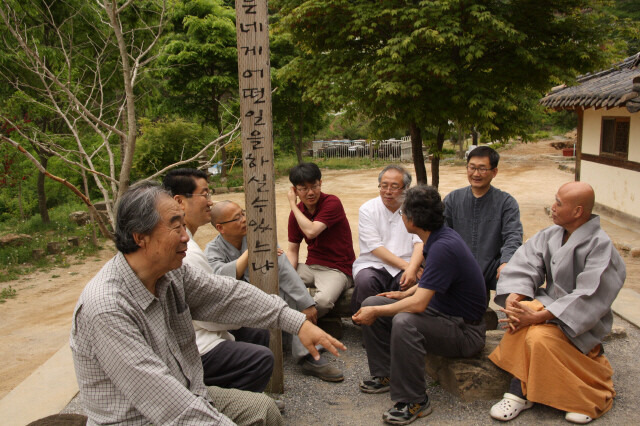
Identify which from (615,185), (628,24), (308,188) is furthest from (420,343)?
(615,185)

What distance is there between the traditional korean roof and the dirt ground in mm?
2533

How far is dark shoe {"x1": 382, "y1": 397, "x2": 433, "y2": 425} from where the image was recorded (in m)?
3.11

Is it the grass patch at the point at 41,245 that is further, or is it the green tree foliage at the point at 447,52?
the grass patch at the point at 41,245

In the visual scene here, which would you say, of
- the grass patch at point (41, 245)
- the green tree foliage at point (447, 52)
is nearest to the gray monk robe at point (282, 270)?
the green tree foliage at point (447, 52)

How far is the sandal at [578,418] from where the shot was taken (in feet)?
9.87

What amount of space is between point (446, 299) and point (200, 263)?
153 cm

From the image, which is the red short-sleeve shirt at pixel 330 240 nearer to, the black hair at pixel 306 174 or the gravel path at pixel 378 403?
the black hair at pixel 306 174

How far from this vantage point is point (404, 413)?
10.2 feet

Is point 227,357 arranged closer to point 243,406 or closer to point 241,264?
point 243,406

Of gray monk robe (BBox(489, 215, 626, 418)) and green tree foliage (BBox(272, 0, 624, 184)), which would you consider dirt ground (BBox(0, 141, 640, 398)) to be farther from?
gray monk robe (BBox(489, 215, 626, 418))

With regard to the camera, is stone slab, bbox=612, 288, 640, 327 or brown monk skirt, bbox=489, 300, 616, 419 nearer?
brown monk skirt, bbox=489, 300, 616, 419

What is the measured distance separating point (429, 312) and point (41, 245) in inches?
428

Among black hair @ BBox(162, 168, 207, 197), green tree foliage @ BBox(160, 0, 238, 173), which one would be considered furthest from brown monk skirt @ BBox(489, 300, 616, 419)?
green tree foliage @ BBox(160, 0, 238, 173)

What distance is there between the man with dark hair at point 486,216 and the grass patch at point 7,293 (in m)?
7.61
